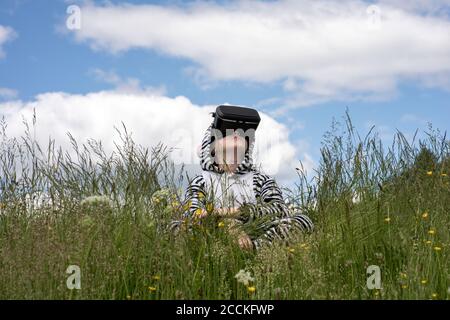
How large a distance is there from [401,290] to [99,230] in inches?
70.2

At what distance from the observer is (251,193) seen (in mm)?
5266

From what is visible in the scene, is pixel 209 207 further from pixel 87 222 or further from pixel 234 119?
pixel 234 119

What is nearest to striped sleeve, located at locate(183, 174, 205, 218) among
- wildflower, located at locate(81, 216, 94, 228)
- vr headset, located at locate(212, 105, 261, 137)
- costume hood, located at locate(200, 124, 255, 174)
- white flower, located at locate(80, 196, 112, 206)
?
costume hood, located at locate(200, 124, 255, 174)

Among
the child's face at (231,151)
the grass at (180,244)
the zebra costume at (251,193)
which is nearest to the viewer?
the grass at (180,244)

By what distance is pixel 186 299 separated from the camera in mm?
3393

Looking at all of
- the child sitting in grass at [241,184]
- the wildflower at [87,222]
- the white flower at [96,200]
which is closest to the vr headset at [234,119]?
the child sitting in grass at [241,184]

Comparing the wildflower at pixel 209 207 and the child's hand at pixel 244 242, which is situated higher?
the wildflower at pixel 209 207

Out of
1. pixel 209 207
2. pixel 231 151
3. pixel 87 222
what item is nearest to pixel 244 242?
pixel 209 207

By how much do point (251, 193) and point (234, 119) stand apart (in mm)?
670

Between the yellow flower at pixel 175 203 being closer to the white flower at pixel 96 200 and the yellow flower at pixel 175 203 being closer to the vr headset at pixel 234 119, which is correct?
the white flower at pixel 96 200

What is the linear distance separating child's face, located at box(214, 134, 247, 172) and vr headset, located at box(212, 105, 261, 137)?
10cm

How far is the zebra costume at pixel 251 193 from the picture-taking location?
4871mm

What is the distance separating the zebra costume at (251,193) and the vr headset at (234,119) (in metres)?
0.12
